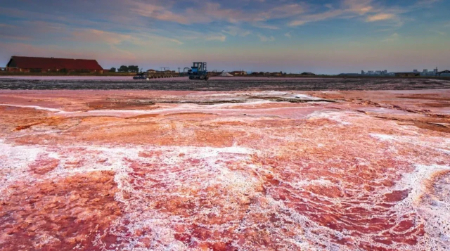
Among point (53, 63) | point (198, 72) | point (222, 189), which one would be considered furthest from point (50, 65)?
point (222, 189)

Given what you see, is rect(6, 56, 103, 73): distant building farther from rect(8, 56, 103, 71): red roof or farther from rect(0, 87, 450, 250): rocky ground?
rect(0, 87, 450, 250): rocky ground

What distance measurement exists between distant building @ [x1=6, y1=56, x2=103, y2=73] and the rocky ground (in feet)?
237

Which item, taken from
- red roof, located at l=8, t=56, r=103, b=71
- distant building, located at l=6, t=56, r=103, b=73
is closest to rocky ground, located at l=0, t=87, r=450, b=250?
distant building, located at l=6, t=56, r=103, b=73

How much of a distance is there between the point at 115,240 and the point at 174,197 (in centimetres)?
92

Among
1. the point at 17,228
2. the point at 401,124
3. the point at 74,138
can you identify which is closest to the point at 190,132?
the point at 74,138

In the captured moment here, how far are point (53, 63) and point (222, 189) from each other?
80006mm

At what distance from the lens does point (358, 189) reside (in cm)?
356

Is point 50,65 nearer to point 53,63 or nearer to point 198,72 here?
point 53,63

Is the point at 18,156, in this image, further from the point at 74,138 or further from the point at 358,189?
the point at 358,189

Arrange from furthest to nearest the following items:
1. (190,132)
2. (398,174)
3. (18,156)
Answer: (190,132), (18,156), (398,174)

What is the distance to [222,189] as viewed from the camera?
3467mm

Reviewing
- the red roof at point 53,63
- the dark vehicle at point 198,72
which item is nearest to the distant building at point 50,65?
the red roof at point 53,63

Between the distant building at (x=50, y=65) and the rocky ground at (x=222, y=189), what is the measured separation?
2850 inches

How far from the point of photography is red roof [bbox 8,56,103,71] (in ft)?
215
